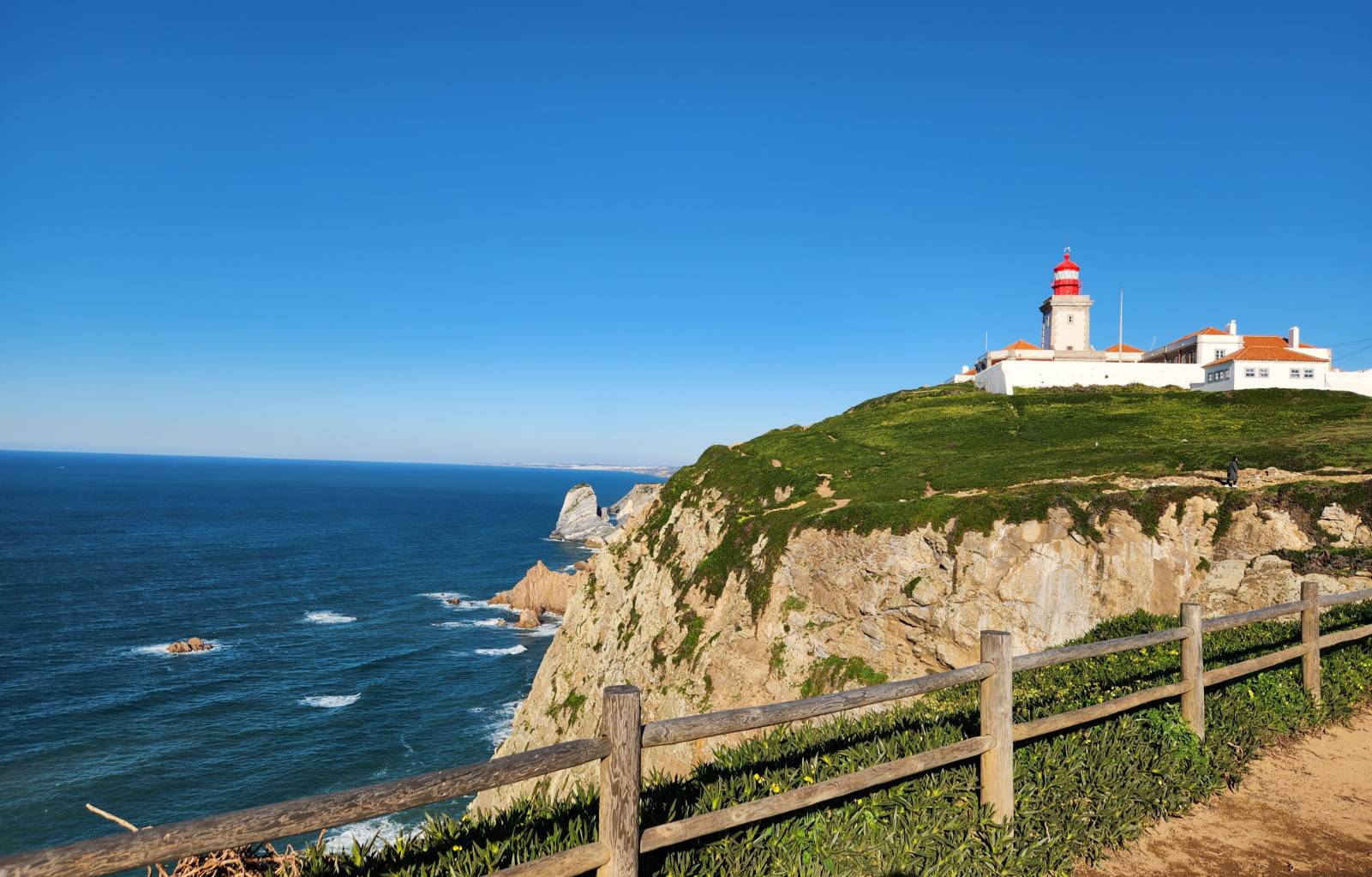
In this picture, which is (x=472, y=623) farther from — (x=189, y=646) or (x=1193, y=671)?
(x=1193, y=671)

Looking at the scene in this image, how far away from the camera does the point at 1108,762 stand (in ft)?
21.8

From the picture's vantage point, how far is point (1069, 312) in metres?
62.4

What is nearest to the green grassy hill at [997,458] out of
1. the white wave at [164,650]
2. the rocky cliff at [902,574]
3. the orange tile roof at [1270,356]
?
the rocky cliff at [902,574]

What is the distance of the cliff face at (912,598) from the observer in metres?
20.6

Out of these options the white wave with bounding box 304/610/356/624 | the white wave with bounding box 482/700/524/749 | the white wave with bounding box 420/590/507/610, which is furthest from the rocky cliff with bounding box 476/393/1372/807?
the white wave with bounding box 304/610/356/624

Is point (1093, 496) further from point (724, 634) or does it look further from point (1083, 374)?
point (1083, 374)

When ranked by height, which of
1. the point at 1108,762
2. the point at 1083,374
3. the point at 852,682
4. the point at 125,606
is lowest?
the point at 125,606

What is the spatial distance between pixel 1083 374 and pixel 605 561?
130ft

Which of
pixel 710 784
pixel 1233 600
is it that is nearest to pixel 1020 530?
pixel 1233 600

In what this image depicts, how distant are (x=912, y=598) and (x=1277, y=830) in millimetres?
18443

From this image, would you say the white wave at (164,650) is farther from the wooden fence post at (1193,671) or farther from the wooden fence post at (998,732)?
the wooden fence post at (1193,671)

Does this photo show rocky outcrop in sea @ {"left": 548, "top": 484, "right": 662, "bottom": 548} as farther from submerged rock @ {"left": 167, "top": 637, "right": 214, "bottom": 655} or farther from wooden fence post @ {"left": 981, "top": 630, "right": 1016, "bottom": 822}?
wooden fence post @ {"left": 981, "top": 630, "right": 1016, "bottom": 822}

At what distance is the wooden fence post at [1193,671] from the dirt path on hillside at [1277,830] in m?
0.73

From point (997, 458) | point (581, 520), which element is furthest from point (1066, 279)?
point (581, 520)
